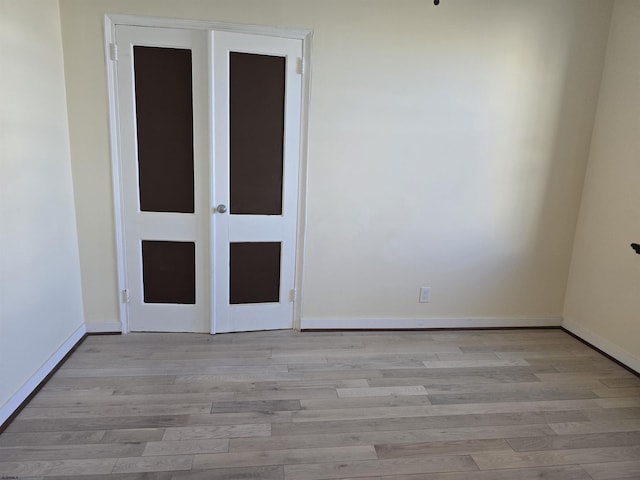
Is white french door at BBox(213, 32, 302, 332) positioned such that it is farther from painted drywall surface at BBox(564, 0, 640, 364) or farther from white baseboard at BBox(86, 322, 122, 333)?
painted drywall surface at BBox(564, 0, 640, 364)

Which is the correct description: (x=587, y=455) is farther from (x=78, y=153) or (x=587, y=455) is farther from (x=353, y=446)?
(x=78, y=153)

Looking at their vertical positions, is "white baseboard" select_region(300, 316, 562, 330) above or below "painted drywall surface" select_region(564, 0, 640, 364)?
below

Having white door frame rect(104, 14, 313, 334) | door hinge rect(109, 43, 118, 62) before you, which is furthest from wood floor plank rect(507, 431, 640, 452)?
door hinge rect(109, 43, 118, 62)

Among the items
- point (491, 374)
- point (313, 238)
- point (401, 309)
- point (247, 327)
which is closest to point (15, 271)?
point (247, 327)

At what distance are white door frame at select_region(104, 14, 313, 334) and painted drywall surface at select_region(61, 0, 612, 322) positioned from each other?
0.05 m

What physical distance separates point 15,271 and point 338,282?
1.97 metres

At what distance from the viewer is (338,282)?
9.82ft

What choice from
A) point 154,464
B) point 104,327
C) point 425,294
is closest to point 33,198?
point 104,327

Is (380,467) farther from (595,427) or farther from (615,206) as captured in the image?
(615,206)

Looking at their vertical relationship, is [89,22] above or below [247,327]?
above

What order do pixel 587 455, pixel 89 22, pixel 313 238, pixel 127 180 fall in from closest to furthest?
pixel 587 455
pixel 89 22
pixel 127 180
pixel 313 238

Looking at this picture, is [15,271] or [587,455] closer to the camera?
[587,455]

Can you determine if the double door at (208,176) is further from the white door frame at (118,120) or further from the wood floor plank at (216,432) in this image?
the wood floor plank at (216,432)

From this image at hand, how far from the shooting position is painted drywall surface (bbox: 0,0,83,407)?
6.30 ft
